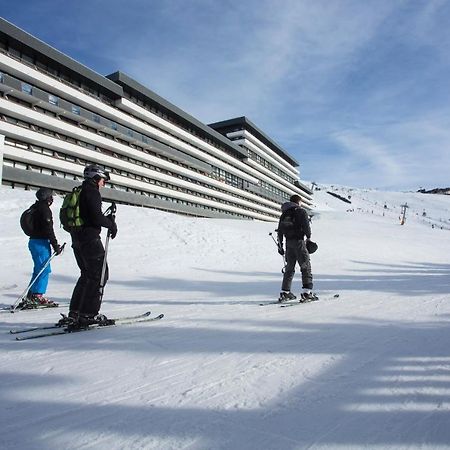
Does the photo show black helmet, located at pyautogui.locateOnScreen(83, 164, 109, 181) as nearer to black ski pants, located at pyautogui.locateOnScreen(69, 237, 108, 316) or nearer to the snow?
black ski pants, located at pyautogui.locateOnScreen(69, 237, 108, 316)

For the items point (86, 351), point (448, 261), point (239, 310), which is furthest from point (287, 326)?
point (448, 261)

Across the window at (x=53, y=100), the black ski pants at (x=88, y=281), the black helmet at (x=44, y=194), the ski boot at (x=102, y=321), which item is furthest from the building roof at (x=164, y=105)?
the ski boot at (x=102, y=321)

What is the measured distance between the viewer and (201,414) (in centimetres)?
227

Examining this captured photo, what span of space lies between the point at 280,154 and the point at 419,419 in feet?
316

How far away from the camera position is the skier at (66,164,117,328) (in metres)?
4.38

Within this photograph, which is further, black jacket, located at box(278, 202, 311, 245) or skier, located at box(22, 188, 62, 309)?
black jacket, located at box(278, 202, 311, 245)

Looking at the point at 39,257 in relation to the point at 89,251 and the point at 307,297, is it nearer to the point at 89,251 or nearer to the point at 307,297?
the point at 89,251

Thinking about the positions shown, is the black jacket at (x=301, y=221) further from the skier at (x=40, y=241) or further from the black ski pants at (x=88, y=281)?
the skier at (x=40, y=241)

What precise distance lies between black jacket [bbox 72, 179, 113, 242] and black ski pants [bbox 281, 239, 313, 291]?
3805mm

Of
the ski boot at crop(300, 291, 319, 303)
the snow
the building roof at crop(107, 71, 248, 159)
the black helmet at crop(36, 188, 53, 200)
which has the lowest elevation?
the snow

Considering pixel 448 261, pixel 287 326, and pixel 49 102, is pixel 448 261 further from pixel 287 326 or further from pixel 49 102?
pixel 49 102

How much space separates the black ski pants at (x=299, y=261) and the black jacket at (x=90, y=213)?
381 centimetres

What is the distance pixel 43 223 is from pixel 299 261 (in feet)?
14.8

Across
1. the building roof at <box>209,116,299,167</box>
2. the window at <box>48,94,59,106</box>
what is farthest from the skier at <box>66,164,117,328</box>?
the building roof at <box>209,116,299,167</box>
